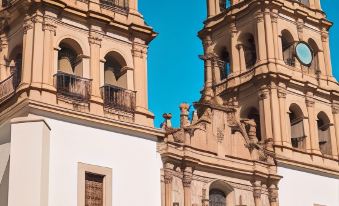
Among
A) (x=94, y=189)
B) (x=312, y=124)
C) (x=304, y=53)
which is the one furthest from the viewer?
(x=304, y=53)

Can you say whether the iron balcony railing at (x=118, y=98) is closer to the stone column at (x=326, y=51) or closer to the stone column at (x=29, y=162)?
the stone column at (x=29, y=162)

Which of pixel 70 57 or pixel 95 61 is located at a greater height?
pixel 70 57

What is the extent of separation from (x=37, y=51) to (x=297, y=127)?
43.6 ft

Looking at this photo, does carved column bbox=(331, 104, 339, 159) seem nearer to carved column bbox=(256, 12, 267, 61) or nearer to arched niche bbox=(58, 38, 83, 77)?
carved column bbox=(256, 12, 267, 61)

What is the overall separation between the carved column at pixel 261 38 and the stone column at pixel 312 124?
261cm

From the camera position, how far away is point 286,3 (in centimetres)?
3509

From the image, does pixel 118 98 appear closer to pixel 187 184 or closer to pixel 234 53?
pixel 187 184

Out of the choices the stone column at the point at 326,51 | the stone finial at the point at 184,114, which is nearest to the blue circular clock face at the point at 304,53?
the stone column at the point at 326,51

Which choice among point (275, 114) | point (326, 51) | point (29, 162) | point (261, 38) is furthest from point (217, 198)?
point (326, 51)

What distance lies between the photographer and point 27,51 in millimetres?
25031

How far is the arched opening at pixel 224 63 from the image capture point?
1404 inches

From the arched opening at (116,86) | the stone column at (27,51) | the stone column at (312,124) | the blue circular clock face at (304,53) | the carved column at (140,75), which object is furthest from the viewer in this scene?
the blue circular clock face at (304,53)

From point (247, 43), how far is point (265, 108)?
4038 mm

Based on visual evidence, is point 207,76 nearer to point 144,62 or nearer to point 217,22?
point 217,22
